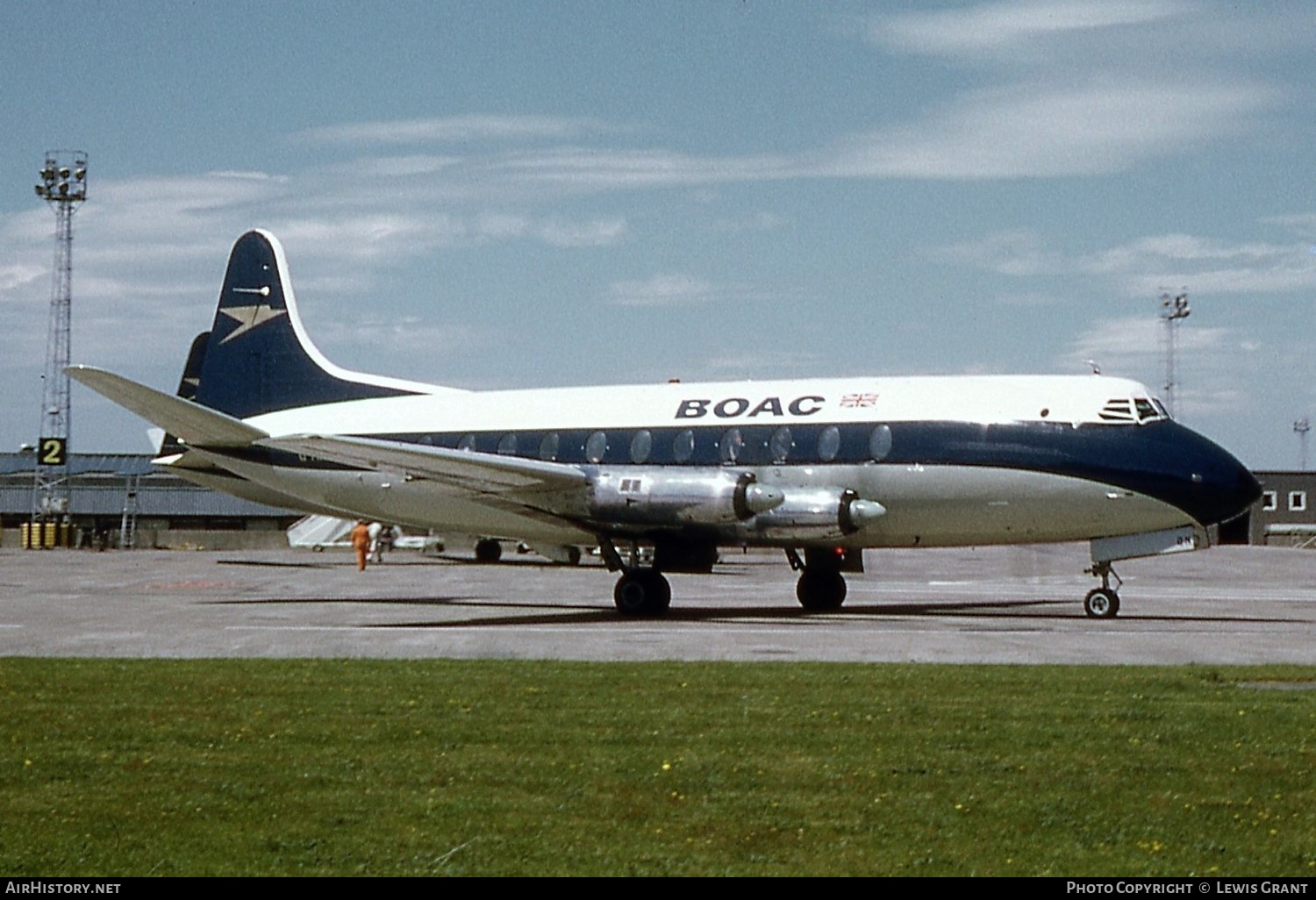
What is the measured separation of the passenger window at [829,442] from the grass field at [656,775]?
1212cm

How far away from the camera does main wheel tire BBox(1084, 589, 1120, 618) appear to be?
94.7 ft

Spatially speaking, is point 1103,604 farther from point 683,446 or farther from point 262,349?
point 262,349

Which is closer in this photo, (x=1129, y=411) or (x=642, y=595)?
(x=1129, y=411)

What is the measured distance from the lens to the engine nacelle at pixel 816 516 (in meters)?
28.3

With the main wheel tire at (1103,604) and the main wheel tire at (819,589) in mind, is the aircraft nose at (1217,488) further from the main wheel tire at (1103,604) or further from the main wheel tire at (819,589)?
the main wheel tire at (819,589)

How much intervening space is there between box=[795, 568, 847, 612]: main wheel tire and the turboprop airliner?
35 mm

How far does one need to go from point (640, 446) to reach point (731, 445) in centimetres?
204

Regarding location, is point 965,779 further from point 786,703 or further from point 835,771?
point 786,703

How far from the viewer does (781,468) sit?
29938 millimetres

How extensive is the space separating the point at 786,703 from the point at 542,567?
1631 inches

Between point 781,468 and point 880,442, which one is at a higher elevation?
point 880,442

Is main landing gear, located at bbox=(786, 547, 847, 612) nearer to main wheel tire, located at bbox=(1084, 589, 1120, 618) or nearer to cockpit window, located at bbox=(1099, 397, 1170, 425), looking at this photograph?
main wheel tire, located at bbox=(1084, 589, 1120, 618)

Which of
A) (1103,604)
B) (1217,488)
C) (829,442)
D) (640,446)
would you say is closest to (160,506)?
(640,446)

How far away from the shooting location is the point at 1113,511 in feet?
90.2
